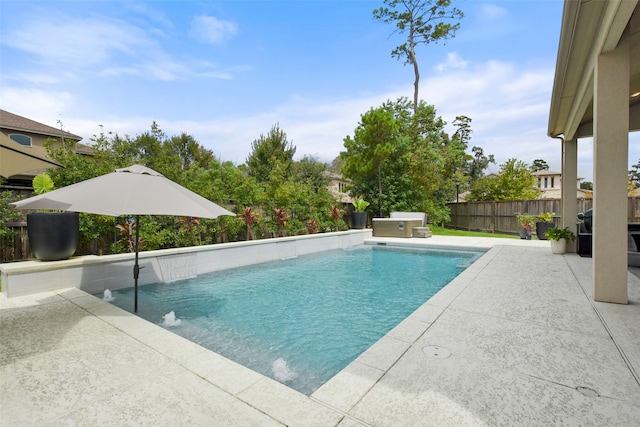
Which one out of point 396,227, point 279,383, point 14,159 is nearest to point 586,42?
point 279,383

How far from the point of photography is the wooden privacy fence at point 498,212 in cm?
1526

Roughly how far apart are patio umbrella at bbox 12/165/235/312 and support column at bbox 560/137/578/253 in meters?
8.85

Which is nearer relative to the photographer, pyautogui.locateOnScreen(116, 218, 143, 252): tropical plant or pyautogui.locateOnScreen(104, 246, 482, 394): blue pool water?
pyautogui.locateOnScreen(104, 246, 482, 394): blue pool water

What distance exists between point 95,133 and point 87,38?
2411mm

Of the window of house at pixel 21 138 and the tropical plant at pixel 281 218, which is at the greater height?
the window of house at pixel 21 138

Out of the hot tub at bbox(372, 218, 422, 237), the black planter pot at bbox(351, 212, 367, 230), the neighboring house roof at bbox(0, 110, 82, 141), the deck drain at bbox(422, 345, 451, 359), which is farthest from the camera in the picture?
the neighboring house roof at bbox(0, 110, 82, 141)

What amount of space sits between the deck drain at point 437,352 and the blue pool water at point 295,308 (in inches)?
32.1

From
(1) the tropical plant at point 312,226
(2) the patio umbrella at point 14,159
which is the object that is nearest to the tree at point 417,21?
(1) the tropical plant at point 312,226

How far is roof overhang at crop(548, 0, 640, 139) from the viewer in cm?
310

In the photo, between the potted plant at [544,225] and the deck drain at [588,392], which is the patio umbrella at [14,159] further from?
the potted plant at [544,225]

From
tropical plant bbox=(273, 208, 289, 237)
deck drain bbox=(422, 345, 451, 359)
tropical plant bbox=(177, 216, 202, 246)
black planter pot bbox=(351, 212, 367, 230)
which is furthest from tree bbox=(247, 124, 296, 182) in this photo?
deck drain bbox=(422, 345, 451, 359)

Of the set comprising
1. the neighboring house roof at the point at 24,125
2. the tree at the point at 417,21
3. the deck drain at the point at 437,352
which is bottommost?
the deck drain at the point at 437,352

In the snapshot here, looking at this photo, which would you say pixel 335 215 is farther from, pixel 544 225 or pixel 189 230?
pixel 544 225

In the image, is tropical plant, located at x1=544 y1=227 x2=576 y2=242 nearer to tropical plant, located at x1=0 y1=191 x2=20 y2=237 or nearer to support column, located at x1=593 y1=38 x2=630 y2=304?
support column, located at x1=593 y1=38 x2=630 y2=304
